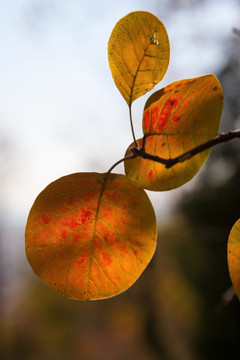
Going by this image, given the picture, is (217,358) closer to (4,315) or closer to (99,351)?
(99,351)

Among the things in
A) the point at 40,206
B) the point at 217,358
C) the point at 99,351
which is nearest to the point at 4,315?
the point at 99,351

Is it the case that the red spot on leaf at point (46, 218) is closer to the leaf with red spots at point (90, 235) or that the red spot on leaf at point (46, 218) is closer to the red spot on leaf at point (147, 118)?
the leaf with red spots at point (90, 235)

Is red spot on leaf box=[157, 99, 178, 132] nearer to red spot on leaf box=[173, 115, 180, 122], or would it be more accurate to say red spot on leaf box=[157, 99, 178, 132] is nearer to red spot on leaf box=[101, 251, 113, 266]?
red spot on leaf box=[173, 115, 180, 122]

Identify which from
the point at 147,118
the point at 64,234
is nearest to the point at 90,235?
the point at 64,234

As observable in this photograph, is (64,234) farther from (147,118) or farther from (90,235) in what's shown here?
(147,118)

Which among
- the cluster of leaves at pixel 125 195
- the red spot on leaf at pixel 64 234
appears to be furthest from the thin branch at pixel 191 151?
the red spot on leaf at pixel 64 234

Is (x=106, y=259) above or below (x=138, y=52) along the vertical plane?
below

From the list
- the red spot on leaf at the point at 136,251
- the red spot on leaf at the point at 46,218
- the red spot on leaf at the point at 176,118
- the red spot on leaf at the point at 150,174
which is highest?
the red spot on leaf at the point at 176,118

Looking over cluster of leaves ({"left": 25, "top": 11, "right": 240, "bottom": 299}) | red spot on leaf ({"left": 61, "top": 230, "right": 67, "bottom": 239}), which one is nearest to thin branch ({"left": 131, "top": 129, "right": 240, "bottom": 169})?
cluster of leaves ({"left": 25, "top": 11, "right": 240, "bottom": 299})
